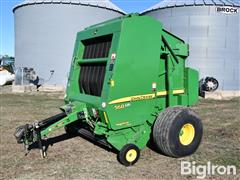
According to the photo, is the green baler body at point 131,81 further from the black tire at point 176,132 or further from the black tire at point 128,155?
the black tire at point 176,132

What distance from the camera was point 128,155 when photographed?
4.82 metres

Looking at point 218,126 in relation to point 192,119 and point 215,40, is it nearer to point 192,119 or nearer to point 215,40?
point 192,119

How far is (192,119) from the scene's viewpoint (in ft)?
17.6

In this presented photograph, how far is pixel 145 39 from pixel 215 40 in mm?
12892

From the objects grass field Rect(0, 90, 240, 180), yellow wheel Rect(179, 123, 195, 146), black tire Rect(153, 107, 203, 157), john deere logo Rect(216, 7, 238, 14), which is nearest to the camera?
grass field Rect(0, 90, 240, 180)

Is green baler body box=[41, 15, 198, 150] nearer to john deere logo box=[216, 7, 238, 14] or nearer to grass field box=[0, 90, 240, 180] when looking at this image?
grass field box=[0, 90, 240, 180]

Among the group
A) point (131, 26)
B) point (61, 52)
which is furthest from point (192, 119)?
point (61, 52)

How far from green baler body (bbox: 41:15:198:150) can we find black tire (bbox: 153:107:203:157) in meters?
0.23

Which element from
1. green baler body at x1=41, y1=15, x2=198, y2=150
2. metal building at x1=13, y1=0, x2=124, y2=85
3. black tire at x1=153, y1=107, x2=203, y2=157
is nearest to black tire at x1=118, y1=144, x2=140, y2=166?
green baler body at x1=41, y1=15, x2=198, y2=150

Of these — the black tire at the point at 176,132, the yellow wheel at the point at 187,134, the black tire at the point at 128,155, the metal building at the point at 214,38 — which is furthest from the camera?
the metal building at the point at 214,38

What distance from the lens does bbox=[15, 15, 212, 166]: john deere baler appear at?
4797 millimetres

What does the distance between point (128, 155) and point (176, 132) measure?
0.89m

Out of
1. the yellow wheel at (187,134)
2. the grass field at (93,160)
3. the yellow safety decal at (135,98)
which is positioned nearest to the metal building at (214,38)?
the grass field at (93,160)

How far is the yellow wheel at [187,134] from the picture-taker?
17.4 feet
